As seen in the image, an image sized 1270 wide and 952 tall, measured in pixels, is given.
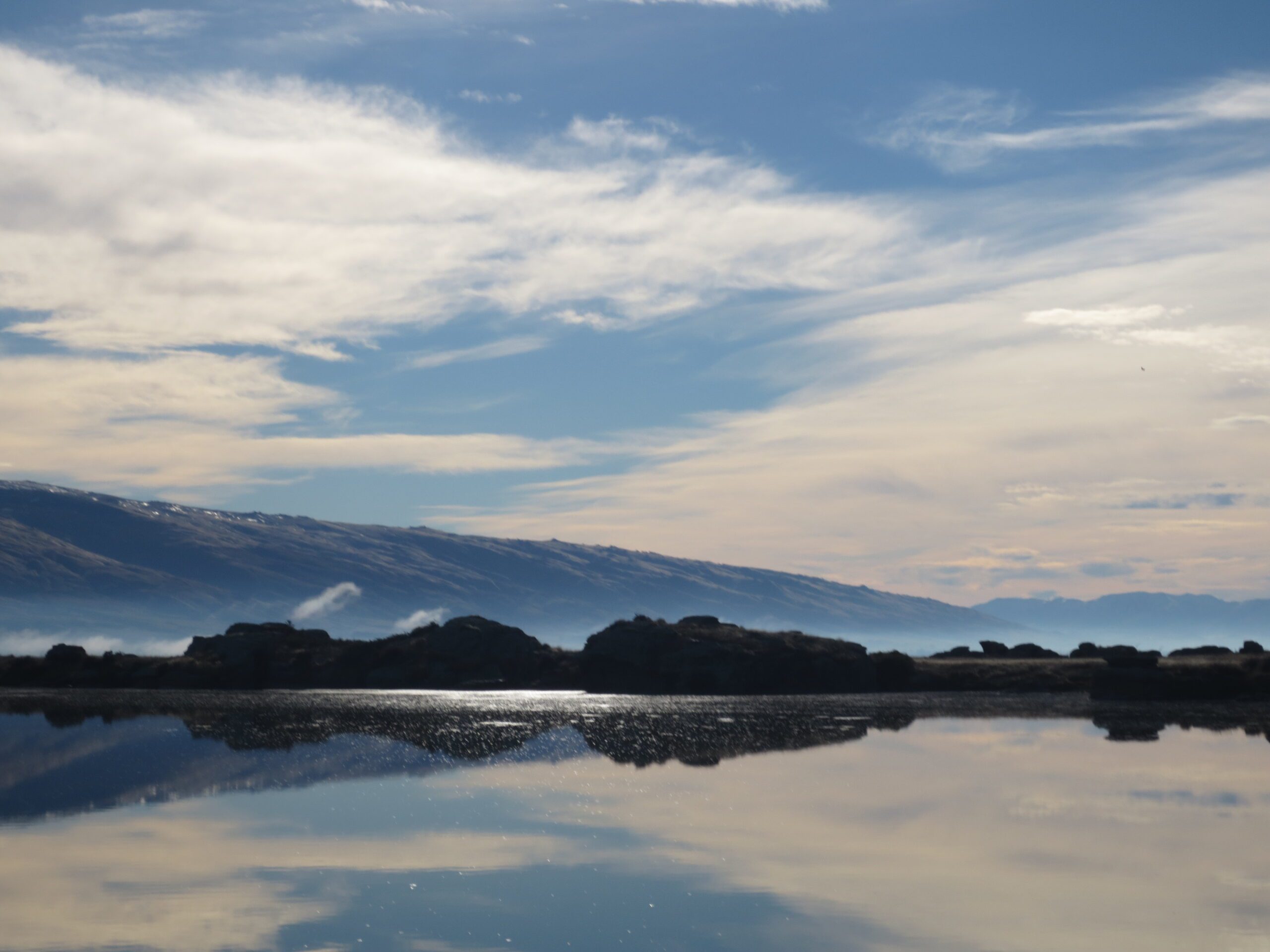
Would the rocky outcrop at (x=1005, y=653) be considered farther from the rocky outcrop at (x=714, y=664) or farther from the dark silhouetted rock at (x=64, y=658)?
the dark silhouetted rock at (x=64, y=658)

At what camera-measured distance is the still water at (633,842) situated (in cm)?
2566

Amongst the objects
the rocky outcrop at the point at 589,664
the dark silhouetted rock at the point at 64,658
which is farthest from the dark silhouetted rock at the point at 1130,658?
the dark silhouetted rock at the point at 64,658

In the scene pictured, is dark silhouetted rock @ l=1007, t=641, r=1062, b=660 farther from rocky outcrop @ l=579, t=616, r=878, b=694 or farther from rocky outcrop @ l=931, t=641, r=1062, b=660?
rocky outcrop @ l=579, t=616, r=878, b=694

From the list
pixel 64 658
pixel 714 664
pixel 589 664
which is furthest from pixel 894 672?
pixel 64 658

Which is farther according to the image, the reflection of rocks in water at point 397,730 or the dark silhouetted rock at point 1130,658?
the dark silhouetted rock at point 1130,658

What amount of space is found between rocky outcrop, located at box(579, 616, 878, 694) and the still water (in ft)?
206

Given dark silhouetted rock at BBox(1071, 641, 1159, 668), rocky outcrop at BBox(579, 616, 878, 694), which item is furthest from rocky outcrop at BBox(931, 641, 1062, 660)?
dark silhouetted rock at BBox(1071, 641, 1159, 668)

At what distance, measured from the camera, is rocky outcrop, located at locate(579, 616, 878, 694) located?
138 m

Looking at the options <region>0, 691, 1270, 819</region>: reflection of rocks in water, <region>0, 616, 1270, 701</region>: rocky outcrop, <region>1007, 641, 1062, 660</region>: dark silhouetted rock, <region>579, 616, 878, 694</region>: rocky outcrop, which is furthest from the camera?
<region>1007, 641, 1062, 660</region>: dark silhouetted rock

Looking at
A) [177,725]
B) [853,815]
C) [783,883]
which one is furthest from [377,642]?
[783,883]

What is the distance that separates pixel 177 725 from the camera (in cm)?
8206

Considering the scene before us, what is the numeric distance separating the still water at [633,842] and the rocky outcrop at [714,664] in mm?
62797

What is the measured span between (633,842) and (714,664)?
10243 cm

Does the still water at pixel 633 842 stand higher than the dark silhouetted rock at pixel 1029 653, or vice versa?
the dark silhouetted rock at pixel 1029 653
